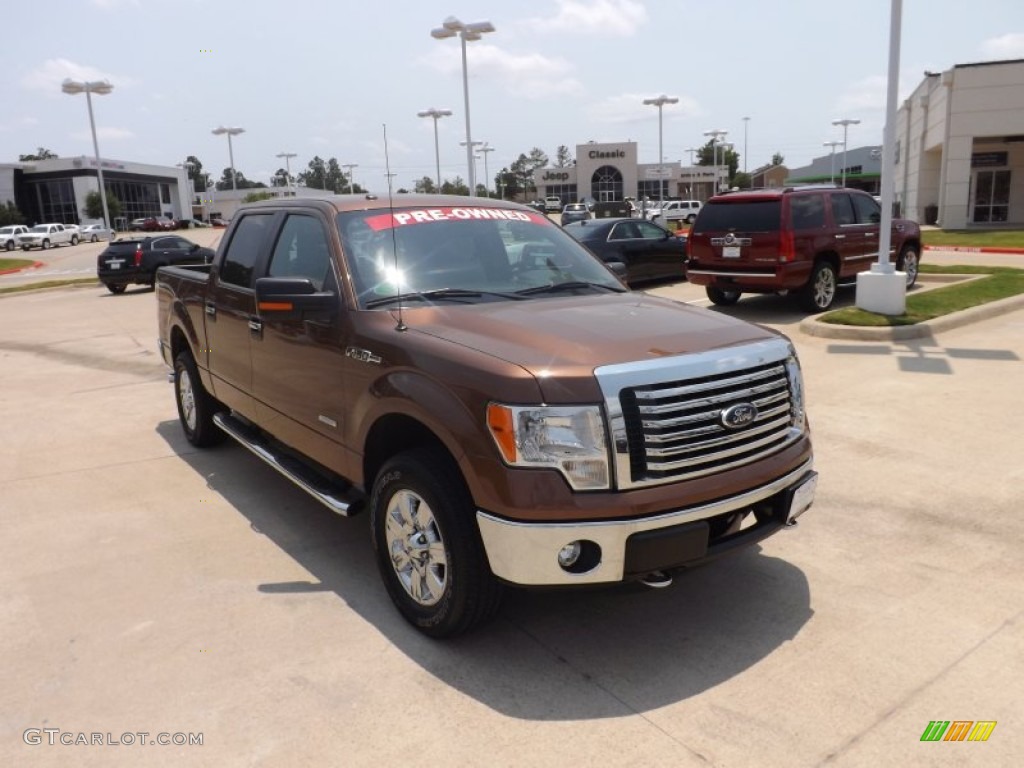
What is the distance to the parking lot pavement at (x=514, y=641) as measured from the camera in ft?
9.49

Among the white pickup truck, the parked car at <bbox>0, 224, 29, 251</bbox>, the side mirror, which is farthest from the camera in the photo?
the white pickup truck

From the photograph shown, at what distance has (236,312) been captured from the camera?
17.3 ft

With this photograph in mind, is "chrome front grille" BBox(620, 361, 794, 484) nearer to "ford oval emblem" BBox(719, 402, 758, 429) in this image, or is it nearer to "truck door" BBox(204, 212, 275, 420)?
"ford oval emblem" BBox(719, 402, 758, 429)

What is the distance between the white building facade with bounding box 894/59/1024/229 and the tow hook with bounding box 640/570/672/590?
1393 inches

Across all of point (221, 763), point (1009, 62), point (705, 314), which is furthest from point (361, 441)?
point (1009, 62)

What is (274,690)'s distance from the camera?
323cm

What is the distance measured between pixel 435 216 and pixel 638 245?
1211 cm

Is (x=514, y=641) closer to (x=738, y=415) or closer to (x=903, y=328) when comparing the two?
(x=738, y=415)

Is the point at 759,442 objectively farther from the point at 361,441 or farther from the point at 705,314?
the point at 361,441

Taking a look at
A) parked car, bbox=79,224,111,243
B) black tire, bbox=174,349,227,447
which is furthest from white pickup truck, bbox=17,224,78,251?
black tire, bbox=174,349,227,447

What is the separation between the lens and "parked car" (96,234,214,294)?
2230cm

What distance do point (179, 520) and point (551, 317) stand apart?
2.90 metres

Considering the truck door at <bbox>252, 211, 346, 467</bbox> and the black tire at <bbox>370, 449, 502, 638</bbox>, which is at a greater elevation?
the truck door at <bbox>252, 211, 346, 467</bbox>

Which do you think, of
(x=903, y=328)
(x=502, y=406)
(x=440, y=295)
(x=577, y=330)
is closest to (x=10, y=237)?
(x=903, y=328)
